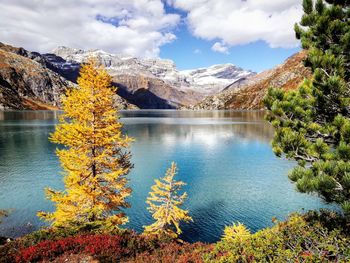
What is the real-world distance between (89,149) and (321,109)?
682 inches

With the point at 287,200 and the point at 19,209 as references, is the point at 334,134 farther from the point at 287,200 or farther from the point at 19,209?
the point at 19,209

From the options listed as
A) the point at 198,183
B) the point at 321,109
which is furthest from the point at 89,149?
the point at 198,183

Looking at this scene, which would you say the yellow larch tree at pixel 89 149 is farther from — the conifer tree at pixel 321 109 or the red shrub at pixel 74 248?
the conifer tree at pixel 321 109

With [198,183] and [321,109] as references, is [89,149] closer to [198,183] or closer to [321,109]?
[321,109]

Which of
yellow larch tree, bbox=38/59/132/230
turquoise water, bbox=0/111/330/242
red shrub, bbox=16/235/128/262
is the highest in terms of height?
yellow larch tree, bbox=38/59/132/230

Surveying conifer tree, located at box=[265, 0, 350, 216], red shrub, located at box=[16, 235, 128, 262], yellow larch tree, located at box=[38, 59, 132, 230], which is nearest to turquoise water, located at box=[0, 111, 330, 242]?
conifer tree, located at box=[265, 0, 350, 216]

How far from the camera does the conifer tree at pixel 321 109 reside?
921 cm

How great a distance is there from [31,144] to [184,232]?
70198 millimetres

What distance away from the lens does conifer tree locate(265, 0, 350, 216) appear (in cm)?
921

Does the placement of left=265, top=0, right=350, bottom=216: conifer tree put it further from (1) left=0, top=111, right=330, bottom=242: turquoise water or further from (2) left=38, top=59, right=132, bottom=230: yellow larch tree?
(2) left=38, top=59, right=132, bottom=230: yellow larch tree

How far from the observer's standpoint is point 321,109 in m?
11.8

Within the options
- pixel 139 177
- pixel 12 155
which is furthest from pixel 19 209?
pixel 12 155

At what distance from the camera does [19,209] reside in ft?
128

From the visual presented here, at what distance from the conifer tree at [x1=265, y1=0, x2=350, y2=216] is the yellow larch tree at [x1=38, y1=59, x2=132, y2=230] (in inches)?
541
